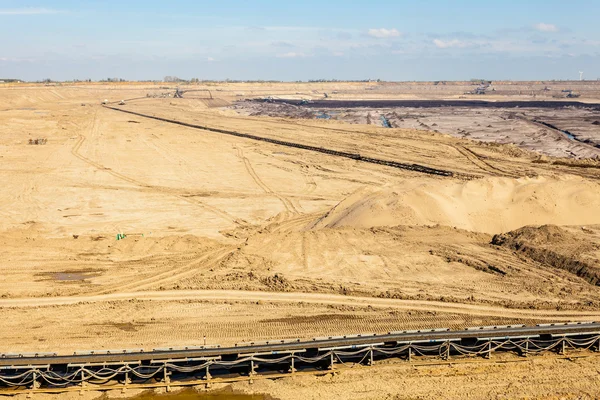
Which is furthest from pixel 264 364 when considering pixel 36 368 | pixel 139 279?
pixel 139 279

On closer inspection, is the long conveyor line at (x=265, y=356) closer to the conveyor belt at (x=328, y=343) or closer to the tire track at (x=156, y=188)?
the conveyor belt at (x=328, y=343)

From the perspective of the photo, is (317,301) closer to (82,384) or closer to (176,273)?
(176,273)

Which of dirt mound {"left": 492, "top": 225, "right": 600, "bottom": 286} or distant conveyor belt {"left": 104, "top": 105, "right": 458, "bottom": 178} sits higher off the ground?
distant conveyor belt {"left": 104, "top": 105, "right": 458, "bottom": 178}

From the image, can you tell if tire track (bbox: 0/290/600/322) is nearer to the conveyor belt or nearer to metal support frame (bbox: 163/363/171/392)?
the conveyor belt

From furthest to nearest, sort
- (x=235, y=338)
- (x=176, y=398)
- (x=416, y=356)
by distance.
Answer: (x=235, y=338)
(x=416, y=356)
(x=176, y=398)

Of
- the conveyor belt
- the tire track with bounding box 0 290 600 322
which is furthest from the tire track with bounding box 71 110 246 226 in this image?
the conveyor belt

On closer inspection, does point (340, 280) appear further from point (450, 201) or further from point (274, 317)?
point (450, 201)
